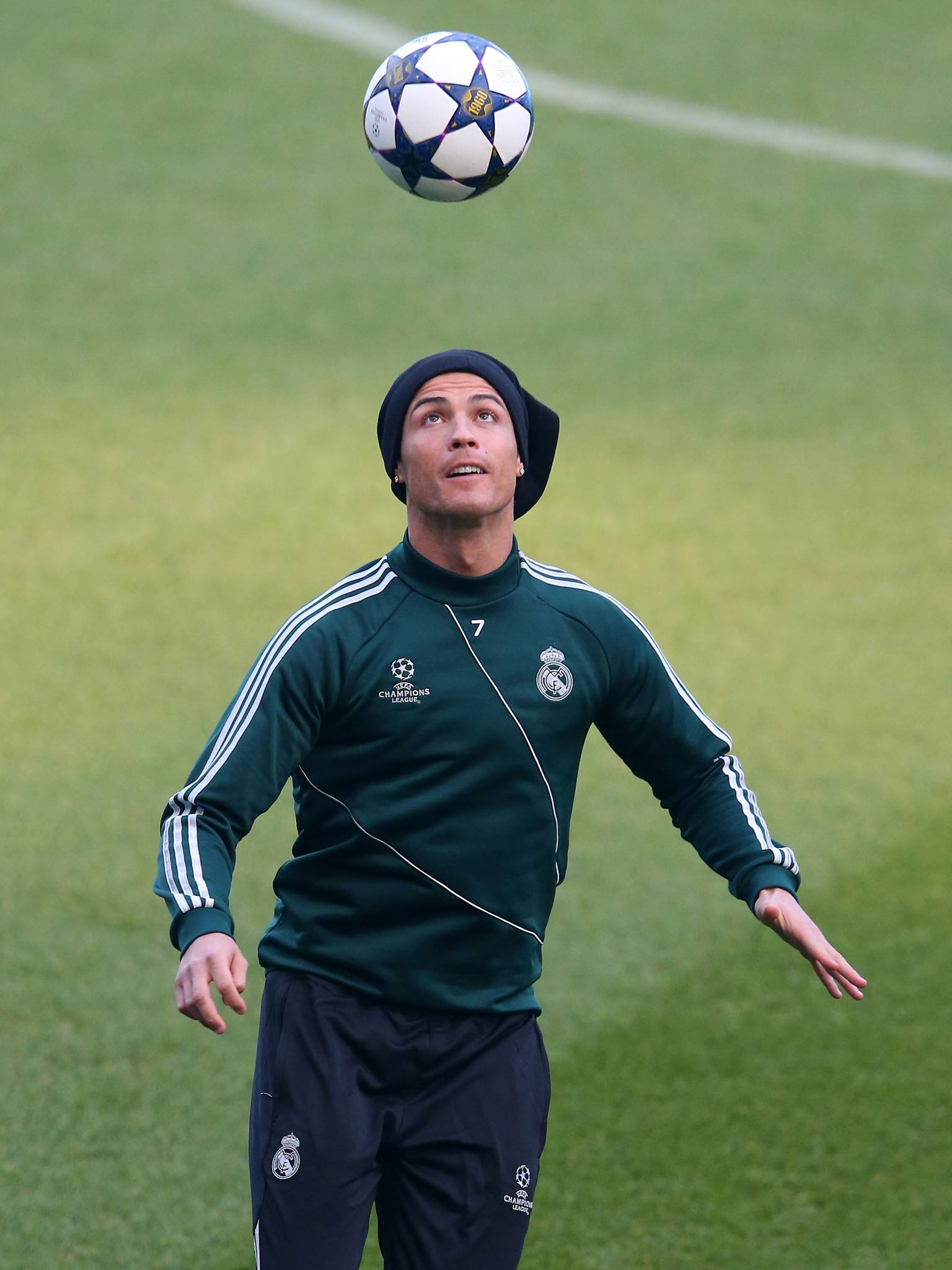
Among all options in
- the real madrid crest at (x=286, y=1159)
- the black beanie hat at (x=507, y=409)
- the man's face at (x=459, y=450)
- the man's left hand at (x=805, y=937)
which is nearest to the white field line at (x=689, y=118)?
the black beanie hat at (x=507, y=409)

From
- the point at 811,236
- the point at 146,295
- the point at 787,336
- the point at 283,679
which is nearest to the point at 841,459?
the point at 787,336

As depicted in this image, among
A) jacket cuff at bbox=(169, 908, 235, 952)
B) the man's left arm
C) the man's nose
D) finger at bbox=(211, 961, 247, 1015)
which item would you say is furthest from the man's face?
A: finger at bbox=(211, 961, 247, 1015)

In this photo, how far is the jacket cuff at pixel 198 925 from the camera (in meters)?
3.23

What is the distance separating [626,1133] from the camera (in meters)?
5.47

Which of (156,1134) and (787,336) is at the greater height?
(787,336)

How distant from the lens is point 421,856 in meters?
3.53

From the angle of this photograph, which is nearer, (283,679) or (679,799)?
(283,679)

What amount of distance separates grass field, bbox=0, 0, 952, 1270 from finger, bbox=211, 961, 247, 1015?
213 centimetres

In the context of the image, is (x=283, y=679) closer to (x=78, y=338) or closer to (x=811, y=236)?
(x=78, y=338)

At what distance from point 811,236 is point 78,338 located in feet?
20.2

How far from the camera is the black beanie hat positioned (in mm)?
3715

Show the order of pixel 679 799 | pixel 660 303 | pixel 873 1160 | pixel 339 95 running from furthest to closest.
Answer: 1. pixel 339 95
2. pixel 660 303
3. pixel 873 1160
4. pixel 679 799

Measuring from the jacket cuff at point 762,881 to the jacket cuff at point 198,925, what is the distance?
1.13m

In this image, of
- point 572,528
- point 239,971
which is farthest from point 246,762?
point 572,528
